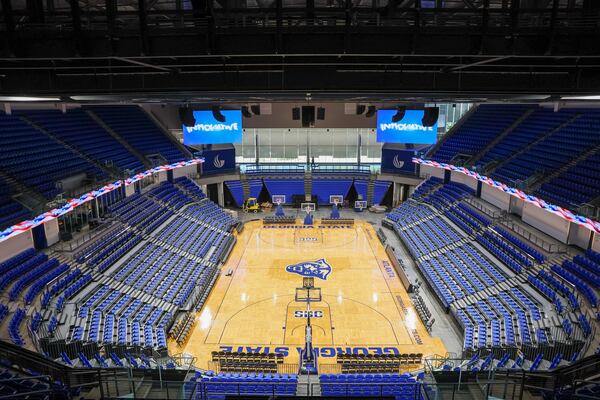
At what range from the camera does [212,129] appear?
34.3 m

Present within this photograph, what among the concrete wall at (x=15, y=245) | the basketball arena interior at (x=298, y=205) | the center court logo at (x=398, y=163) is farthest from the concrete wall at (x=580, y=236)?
the concrete wall at (x=15, y=245)

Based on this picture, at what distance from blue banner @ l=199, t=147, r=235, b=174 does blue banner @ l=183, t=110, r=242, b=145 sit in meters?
2.84

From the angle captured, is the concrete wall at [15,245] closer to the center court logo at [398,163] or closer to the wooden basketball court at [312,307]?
the wooden basketball court at [312,307]

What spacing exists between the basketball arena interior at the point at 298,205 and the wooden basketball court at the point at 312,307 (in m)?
0.13

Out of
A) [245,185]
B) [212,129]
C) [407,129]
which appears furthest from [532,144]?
[212,129]

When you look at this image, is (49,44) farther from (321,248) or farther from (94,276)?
(321,248)

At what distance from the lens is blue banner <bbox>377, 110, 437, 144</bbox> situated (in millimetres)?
33344

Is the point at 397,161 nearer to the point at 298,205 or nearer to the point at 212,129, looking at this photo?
the point at 298,205

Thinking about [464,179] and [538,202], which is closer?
[538,202]

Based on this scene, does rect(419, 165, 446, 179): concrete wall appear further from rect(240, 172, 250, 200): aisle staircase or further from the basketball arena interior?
rect(240, 172, 250, 200): aisle staircase

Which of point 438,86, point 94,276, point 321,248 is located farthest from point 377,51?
point 321,248

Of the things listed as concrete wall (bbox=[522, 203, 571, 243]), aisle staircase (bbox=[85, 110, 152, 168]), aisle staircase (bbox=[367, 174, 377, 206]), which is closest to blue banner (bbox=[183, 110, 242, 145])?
aisle staircase (bbox=[85, 110, 152, 168])

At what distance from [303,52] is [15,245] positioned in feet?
57.4

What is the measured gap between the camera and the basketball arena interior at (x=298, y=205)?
324 inches
